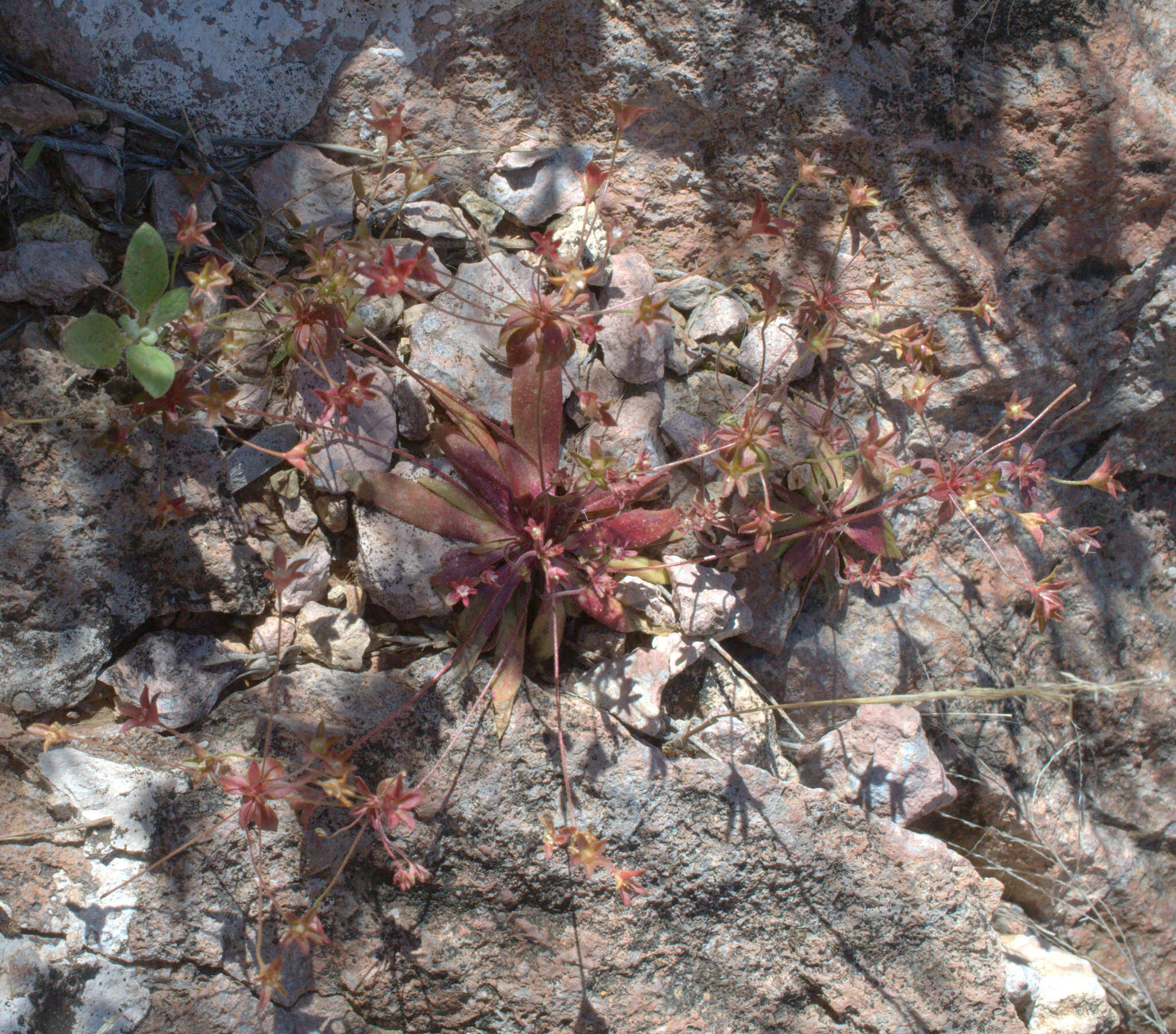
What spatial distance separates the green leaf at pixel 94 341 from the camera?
242 cm

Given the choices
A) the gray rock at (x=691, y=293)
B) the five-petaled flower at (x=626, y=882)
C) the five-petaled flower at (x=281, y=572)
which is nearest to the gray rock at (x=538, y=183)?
the gray rock at (x=691, y=293)

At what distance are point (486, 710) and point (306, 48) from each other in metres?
2.44

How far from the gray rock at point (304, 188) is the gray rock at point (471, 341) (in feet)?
1.63

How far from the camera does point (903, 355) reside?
9.62ft

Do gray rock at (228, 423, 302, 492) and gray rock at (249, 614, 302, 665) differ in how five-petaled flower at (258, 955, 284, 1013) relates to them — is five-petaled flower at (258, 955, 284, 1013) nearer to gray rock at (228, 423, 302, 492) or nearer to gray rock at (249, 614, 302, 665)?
gray rock at (249, 614, 302, 665)

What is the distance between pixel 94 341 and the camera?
2.42 m

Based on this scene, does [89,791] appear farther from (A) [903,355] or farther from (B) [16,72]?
(A) [903,355]

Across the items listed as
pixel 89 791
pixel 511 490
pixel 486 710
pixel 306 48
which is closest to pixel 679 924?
pixel 486 710

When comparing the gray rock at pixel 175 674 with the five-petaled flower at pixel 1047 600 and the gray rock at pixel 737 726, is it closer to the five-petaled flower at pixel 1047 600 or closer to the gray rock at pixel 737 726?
the gray rock at pixel 737 726

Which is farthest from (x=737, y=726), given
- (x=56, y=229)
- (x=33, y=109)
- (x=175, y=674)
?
(x=33, y=109)

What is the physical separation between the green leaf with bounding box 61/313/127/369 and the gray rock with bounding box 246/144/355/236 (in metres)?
0.78

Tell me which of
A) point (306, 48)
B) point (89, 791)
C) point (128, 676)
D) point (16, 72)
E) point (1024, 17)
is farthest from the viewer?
point (1024, 17)

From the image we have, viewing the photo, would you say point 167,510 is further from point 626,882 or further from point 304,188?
point 626,882

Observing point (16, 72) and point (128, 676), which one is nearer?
→ point (128, 676)
